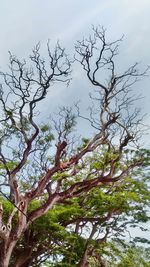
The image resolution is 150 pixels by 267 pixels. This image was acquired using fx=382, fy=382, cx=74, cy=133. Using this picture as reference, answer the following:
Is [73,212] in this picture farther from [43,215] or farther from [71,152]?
[71,152]

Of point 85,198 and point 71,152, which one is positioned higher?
point 71,152

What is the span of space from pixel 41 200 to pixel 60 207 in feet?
3.93

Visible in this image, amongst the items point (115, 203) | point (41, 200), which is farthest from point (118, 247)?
point (41, 200)

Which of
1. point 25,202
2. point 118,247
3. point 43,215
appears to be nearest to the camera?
point 25,202

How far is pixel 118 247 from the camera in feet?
56.9

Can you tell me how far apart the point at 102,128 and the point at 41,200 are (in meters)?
4.18

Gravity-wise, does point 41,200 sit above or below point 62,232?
above

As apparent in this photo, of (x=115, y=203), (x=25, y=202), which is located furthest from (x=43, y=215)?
(x=115, y=203)

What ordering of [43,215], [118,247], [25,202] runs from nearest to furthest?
[25,202], [43,215], [118,247]

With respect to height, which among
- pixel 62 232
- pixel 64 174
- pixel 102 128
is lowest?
pixel 62 232

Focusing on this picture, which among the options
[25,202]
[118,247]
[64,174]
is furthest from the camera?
[118,247]

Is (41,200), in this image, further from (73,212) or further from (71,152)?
(71,152)

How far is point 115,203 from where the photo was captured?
15.6 metres

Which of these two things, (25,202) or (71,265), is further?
(71,265)
